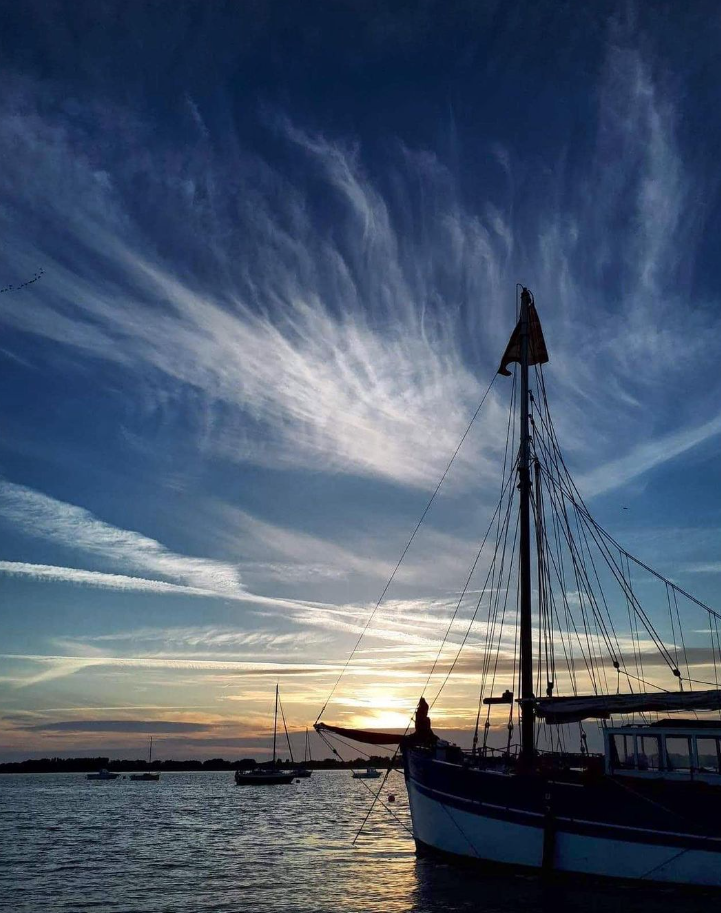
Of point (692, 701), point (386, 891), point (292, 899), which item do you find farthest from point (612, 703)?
point (292, 899)

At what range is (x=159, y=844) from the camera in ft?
199

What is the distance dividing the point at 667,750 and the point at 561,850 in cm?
581

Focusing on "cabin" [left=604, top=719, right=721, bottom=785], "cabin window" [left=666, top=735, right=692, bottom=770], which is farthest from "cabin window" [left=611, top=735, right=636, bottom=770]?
"cabin window" [left=666, top=735, right=692, bottom=770]

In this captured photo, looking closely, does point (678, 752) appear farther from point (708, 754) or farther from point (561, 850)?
point (561, 850)

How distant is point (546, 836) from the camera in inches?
1197

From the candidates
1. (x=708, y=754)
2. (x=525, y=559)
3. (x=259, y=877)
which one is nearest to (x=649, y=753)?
(x=708, y=754)

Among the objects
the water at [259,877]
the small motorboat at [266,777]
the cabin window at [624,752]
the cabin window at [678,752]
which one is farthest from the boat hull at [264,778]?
the cabin window at [678,752]

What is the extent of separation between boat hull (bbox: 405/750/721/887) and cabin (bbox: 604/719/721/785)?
6.80 ft

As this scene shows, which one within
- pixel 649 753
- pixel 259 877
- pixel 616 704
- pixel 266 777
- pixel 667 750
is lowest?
pixel 266 777

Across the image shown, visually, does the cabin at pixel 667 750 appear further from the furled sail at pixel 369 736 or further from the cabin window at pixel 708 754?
the furled sail at pixel 369 736

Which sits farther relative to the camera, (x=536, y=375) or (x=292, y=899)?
(x=536, y=375)

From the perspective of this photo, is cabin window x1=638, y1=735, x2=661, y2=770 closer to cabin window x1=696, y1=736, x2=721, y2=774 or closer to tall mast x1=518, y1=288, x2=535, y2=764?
cabin window x1=696, y1=736, x2=721, y2=774

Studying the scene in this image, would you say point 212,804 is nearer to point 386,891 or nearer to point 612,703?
point 386,891

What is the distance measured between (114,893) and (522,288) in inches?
1551
